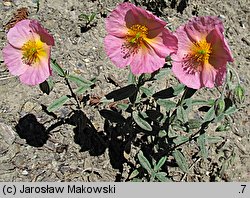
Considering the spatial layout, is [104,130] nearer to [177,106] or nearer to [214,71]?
[177,106]

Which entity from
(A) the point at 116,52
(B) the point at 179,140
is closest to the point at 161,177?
(B) the point at 179,140

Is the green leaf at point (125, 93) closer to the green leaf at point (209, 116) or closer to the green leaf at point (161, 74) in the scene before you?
the green leaf at point (161, 74)

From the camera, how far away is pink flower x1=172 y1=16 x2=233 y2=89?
198 centimetres

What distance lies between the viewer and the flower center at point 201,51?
2.03 metres

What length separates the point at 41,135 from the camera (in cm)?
263

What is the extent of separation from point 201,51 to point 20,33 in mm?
765

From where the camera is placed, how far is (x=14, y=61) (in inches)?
86.7

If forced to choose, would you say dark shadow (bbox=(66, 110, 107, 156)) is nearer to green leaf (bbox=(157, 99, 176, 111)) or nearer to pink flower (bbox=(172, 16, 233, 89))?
green leaf (bbox=(157, 99, 176, 111))

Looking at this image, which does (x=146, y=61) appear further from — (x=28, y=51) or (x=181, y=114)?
(x=28, y=51)

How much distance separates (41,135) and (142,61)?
A: 2.76 feet

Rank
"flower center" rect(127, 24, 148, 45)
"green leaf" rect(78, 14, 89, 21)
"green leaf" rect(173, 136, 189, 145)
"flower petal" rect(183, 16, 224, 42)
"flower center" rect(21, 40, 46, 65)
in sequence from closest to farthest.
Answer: "flower petal" rect(183, 16, 224, 42) → "flower center" rect(127, 24, 148, 45) → "flower center" rect(21, 40, 46, 65) → "green leaf" rect(173, 136, 189, 145) → "green leaf" rect(78, 14, 89, 21)

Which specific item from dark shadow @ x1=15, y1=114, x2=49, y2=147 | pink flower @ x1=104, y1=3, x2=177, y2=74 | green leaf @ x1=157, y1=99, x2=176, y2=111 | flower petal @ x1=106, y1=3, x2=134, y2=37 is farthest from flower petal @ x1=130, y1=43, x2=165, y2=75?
dark shadow @ x1=15, y1=114, x2=49, y2=147

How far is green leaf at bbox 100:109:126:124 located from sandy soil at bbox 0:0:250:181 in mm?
220

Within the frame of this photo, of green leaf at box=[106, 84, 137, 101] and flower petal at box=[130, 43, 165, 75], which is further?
green leaf at box=[106, 84, 137, 101]
